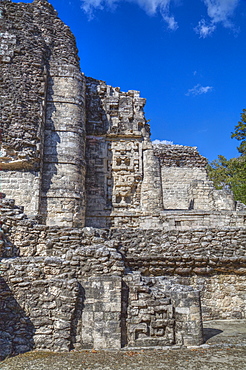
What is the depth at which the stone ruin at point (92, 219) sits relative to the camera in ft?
18.3

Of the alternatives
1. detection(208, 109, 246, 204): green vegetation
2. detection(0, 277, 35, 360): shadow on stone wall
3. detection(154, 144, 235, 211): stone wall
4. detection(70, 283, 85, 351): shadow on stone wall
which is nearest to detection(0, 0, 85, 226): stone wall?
detection(154, 144, 235, 211): stone wall

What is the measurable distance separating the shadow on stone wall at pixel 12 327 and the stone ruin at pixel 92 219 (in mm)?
16

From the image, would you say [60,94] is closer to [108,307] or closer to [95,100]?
[95,100]

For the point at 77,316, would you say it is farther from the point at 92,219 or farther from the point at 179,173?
the point at 179,173

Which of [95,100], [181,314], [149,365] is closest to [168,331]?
[181,314]

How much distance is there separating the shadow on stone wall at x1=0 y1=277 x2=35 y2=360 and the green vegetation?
18.5m

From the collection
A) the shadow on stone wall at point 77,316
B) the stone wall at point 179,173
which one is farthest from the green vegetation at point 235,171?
the shadow on stone wall at point 77,316

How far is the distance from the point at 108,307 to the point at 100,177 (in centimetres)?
934

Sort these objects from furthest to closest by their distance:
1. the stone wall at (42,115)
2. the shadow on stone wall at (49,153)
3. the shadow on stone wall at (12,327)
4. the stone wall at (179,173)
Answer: the stone wall at (179,173)
the shadow on stone wall at (49,153)
the stone wall at (42,115)
the shadow on stone wall at (12,327)

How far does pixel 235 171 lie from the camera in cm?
Answer: 2692

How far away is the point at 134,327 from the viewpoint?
5.60 m

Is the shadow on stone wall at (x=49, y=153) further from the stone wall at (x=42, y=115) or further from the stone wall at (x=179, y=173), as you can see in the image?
the stone wall at (x=179, y=173)

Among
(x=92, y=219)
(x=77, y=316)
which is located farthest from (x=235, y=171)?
(x=77, y=316)

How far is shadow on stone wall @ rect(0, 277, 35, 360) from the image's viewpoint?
17.3ft
